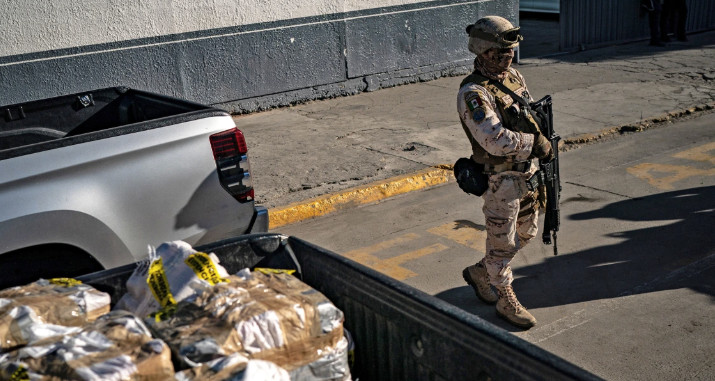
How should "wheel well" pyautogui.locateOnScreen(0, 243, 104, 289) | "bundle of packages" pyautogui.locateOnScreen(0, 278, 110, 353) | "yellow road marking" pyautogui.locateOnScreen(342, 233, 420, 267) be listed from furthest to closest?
"yellow road marking" pyautogui.locateOnScreen(342, 233, 420, 267), "wheel well" pyautogui.locateOnScreen(0, 243, 104, 289), "bundle of packages" pyautogui.locateOnScreen(0, 278, 110, 353)

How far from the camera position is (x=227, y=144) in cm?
457

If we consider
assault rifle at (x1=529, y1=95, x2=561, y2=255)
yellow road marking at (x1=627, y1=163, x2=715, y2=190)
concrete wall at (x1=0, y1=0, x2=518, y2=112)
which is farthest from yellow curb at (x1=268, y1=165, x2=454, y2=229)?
concrete wall at (x1=0, y1=0, x2=518, y2=112)

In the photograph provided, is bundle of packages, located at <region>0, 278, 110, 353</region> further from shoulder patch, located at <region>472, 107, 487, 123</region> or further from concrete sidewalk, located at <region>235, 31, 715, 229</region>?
concrete sidewalk, located at <region>235, 31, 715, 229</region>

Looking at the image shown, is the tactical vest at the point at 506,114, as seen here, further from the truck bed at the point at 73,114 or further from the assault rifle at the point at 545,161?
the truck bed at the point at 73,114

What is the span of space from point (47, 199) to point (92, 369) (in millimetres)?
2116

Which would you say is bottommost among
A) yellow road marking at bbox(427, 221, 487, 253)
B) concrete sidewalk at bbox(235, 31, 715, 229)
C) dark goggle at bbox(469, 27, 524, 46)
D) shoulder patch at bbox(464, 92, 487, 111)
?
yellow road marking at bbox(427, 221, 487, 253)

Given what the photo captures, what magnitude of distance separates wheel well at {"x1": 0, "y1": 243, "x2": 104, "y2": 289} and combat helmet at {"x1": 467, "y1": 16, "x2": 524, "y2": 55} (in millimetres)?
2503

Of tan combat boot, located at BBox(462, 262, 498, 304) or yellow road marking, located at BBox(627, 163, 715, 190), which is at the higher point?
tan combat boot, located at BBox(462, 262, 498, 304)

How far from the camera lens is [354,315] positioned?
2.89 m

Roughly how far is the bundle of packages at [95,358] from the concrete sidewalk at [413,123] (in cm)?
474

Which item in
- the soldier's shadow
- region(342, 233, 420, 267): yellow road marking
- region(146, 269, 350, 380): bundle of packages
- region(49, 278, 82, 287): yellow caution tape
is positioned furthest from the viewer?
region(342, 233, 420, 267): yellow road marking

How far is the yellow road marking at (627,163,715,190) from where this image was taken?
7623 millimetres

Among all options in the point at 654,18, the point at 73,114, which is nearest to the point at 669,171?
the point at 73,114

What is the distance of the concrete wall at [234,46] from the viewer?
30.1ft
